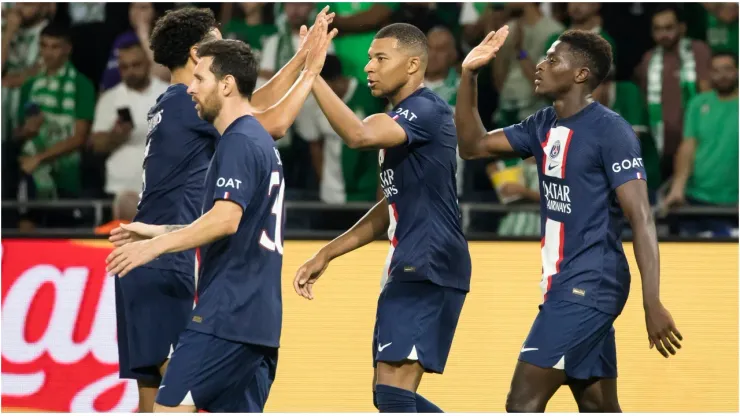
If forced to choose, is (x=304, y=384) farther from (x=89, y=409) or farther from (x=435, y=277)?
(x=435, y=277)

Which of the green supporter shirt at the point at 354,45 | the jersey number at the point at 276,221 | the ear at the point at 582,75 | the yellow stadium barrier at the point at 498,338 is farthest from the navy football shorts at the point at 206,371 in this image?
the green supporter shirt at the point at 354,45

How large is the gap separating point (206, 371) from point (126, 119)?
4.52 metres

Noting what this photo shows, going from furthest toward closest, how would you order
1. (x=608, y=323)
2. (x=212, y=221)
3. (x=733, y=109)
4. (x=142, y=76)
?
(x=142, y=76) < (x=733, y=109) < (x=608, y=323) < (x=212, y=221)

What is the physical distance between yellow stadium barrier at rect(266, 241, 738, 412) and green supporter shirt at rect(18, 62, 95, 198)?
8.63 ft

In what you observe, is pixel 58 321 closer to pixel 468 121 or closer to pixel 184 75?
pixel 184 75

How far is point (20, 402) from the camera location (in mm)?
7277

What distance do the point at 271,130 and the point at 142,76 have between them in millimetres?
3754

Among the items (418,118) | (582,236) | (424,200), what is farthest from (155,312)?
(582,236)

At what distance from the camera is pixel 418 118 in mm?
5691

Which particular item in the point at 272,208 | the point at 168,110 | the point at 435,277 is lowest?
the point at 435,277

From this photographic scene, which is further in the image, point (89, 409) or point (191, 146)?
point (89, 409)

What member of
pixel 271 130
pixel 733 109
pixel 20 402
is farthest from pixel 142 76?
pixel 733 109

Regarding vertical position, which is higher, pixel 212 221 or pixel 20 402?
pixel 212 221

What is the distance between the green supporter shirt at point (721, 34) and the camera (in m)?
8.81
